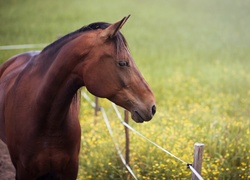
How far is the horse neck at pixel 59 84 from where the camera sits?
347 centimetres

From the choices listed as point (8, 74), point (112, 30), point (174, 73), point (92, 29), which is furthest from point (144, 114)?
point (174, 73)

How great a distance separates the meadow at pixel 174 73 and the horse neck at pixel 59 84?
6.18 feet

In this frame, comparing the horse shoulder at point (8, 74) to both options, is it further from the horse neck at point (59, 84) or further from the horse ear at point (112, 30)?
the horse ear at point (112, 30)

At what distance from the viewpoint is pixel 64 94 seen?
3.55 metres

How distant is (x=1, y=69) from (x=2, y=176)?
1.49m

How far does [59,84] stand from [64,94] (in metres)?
0.09

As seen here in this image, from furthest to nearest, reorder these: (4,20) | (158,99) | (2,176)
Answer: (4,20), (158,99), (2,176)

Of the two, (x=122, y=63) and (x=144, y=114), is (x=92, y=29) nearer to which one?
(x=122, y=63)


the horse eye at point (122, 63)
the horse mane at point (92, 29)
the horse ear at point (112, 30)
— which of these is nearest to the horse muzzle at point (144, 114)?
the horse eye at point (122, 63)

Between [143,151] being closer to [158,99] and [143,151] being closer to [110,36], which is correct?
[110,36]

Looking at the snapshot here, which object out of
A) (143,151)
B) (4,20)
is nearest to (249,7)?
(4,20)

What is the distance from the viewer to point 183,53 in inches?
631

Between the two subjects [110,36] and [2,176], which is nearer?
[110,36]

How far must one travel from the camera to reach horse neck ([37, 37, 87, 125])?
11.4ft
